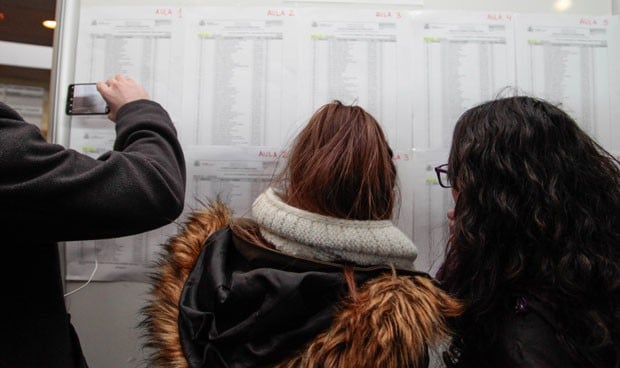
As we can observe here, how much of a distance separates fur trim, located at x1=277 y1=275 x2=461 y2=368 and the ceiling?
3.58ft

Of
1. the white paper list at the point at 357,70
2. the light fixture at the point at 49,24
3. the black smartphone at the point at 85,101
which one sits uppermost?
the light fixture at the point at 49,24

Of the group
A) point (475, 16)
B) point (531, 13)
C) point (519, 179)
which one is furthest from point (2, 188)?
point (531, 13)

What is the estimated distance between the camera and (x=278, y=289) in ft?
1.53


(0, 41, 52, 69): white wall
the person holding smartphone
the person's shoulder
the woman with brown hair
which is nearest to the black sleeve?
the person's shoulder

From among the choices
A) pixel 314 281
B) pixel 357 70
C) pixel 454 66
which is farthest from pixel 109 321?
pixel 454 66

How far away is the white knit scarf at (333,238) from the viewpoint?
20.4 inches

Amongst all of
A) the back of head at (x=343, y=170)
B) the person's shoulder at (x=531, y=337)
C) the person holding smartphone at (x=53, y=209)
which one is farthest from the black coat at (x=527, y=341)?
the person holding smartphone at (x=53, y=209)

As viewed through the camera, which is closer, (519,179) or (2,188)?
(2,188)

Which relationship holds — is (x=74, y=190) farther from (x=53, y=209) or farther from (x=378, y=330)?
(x=378, y=330)

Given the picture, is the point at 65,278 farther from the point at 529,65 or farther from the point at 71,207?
the point at 529,65

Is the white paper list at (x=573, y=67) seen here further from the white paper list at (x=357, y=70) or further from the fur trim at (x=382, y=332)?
the fur trim at (x=382, y=332)

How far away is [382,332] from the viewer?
455mm

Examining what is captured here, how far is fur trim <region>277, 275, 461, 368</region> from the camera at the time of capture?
453 mm

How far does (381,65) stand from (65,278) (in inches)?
38.4
